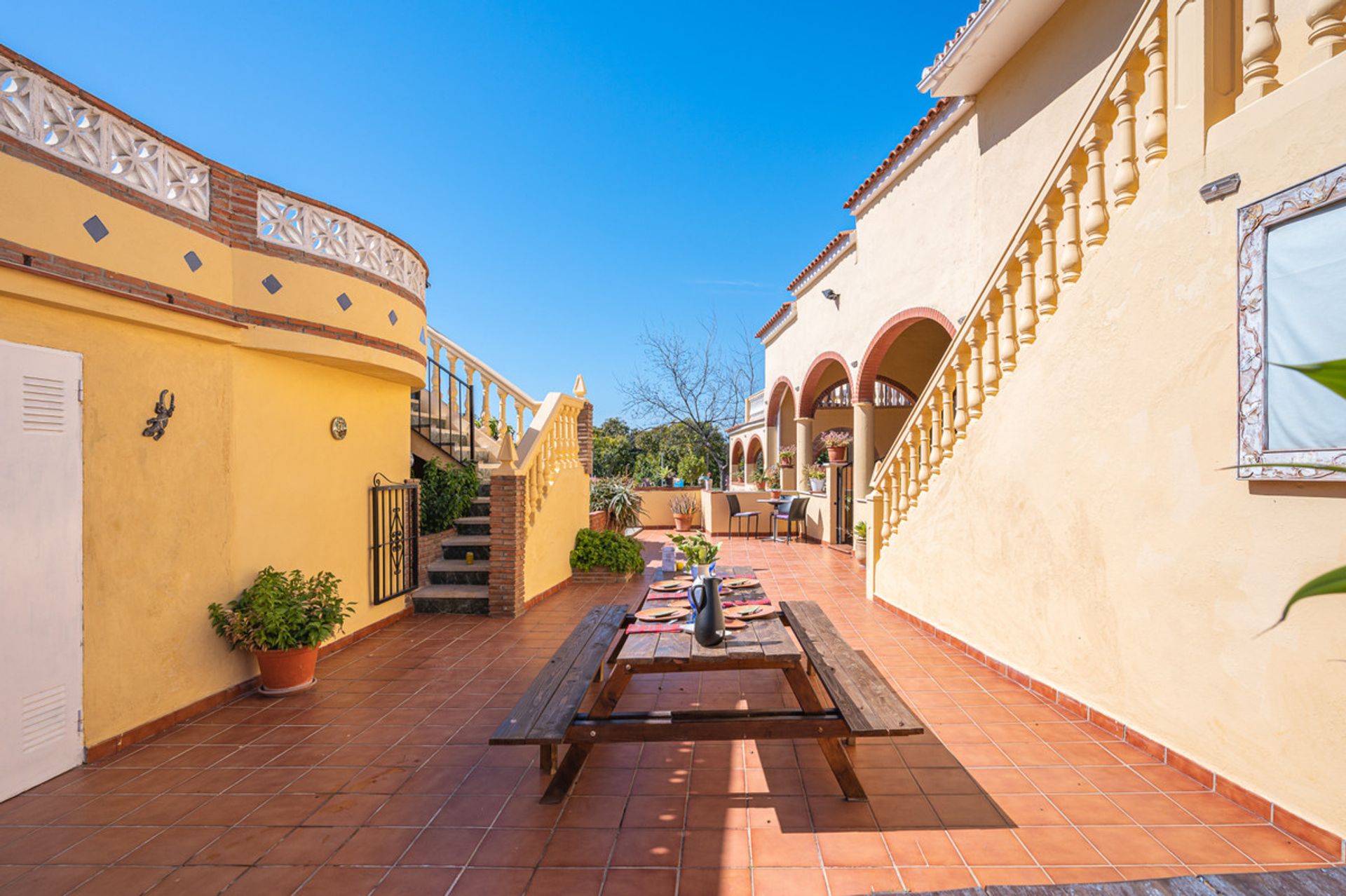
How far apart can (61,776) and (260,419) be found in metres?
2.38

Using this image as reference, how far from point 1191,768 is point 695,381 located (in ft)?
64.8

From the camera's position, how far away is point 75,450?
3.42 m

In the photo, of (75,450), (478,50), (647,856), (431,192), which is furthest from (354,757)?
(431,192)

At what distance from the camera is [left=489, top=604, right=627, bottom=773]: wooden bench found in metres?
2.74

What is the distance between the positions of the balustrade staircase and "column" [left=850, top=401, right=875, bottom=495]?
15.0 feet

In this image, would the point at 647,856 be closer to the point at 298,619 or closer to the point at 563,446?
the point at 298,619

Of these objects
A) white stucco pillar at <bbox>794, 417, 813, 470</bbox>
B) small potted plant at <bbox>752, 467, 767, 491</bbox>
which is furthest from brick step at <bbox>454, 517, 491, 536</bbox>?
small potted plant at <bbox>752, 467, 767, 491</bbox>

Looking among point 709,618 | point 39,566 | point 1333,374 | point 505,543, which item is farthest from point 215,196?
point 1333,374

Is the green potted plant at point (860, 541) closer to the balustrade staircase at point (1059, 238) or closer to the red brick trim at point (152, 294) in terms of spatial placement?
the balustrade staircase at point (1059, 238)

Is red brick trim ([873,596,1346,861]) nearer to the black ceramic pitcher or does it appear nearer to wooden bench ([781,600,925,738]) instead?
wooden bench ([781,600,925,738])

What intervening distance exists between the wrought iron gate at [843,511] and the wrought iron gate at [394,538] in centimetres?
701

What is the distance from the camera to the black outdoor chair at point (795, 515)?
1176 centimetres

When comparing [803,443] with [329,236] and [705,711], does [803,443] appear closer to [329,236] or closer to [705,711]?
[329,236]

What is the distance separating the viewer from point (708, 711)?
126 inches
